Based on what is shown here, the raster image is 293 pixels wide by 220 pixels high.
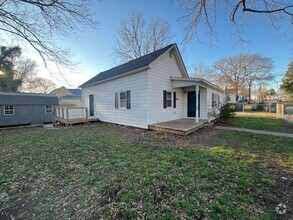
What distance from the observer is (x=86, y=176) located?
9.77ft

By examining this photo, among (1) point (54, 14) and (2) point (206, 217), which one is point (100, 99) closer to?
(1) point (54, 14)

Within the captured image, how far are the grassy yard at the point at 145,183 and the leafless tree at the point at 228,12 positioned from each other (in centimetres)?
440

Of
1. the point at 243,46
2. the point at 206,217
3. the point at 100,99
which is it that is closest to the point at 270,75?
the point at 243,46

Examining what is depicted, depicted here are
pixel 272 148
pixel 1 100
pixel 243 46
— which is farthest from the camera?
pixel 1 100

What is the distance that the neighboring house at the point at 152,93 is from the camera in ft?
26.3

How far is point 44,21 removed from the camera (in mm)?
5320

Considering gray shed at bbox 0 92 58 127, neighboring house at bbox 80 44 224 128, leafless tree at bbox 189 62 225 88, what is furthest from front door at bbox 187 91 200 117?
leafless tree at bbox 189 62 225 88

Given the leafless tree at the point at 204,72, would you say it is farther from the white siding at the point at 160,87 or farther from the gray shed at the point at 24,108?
the gray shed at the point at 24,108

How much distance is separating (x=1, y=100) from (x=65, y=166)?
42.8ft

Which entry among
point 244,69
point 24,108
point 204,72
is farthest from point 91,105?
point 244,69

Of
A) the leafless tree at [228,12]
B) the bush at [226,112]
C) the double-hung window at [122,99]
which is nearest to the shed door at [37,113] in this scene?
the double-hung window at [122,99]

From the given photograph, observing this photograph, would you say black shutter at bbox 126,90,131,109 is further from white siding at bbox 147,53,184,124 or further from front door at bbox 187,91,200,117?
front door at bbox 187,91,200,117

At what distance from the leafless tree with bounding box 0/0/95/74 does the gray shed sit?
9.41 metres

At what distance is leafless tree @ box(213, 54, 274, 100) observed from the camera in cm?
2883
